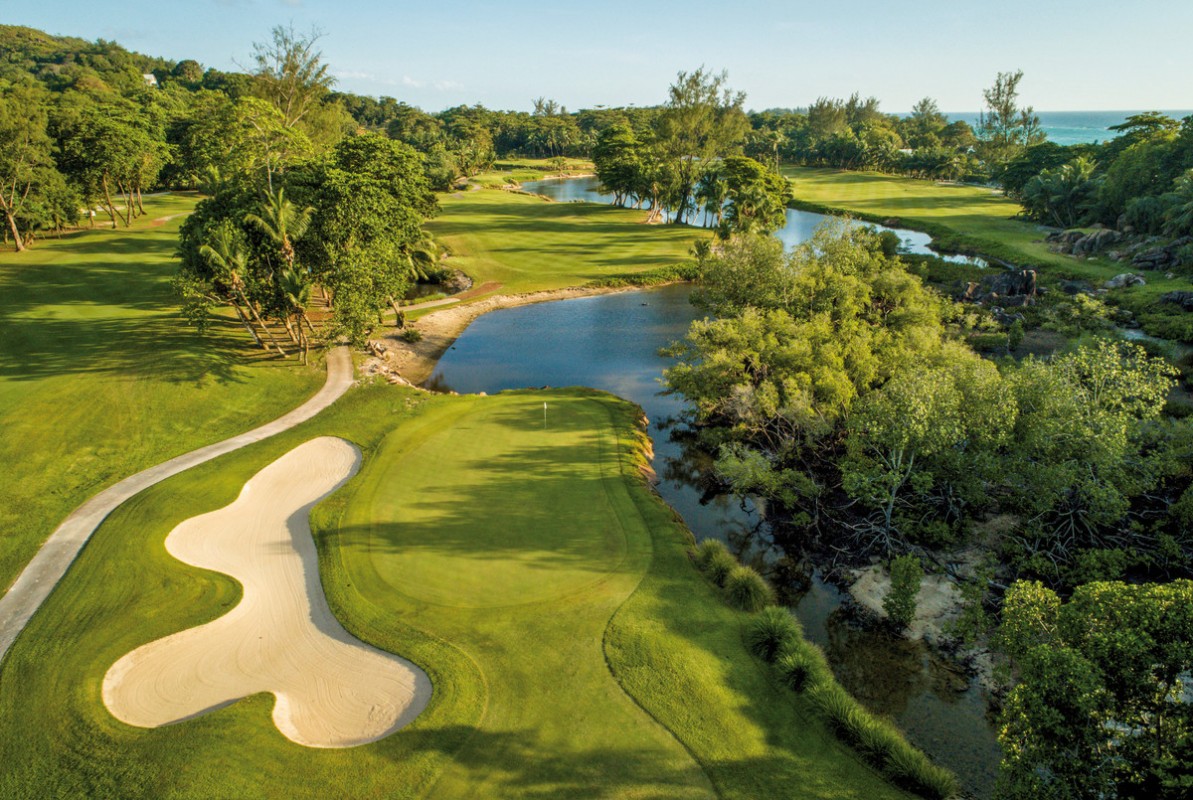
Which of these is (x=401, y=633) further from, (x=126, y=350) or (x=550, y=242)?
(x=550, y=242)

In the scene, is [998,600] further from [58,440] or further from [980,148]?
[980,148]

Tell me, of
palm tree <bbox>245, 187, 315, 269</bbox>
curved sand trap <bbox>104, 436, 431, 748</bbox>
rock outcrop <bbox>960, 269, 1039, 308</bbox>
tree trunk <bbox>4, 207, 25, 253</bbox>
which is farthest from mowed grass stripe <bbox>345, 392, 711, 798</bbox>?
tree trunk <bbox>4, 207, 25, 253</bbox>

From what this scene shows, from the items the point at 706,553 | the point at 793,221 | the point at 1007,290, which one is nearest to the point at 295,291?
the point at 706,553

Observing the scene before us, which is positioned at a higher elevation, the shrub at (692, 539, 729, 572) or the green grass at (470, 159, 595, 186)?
the green grass at (470, 159, 595, 186)

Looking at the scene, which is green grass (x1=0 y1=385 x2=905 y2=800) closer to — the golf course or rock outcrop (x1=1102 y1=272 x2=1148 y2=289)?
the golf course

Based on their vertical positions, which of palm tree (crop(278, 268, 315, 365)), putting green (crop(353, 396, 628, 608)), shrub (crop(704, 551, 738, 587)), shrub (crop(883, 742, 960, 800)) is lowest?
shrub (crop(883, 742, 960, 800))
